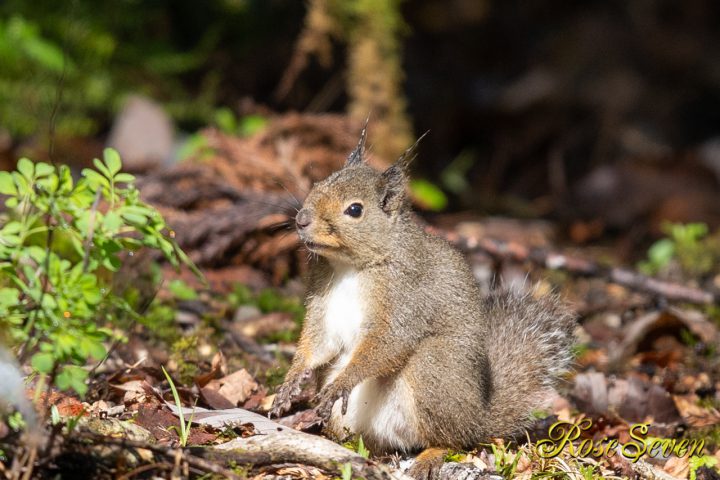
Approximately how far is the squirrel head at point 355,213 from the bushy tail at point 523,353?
2.41 ft

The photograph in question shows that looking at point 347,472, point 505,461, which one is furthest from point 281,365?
point 347,472

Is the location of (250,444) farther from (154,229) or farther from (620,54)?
(620,54)

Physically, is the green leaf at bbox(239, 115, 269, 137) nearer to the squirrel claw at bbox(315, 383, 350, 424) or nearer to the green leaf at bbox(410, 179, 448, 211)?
the green leaf at bbox(410, 179, 448, 211)

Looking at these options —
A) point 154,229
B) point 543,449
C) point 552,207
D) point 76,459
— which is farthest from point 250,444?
point 552,207

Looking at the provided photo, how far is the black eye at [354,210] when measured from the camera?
162 inches

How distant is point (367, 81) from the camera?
→ 8188 mm

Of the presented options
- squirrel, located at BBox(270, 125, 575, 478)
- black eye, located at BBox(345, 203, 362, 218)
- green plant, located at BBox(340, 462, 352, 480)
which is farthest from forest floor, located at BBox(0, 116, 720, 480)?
black eye, located at BBox(345, 203, 362, 218)

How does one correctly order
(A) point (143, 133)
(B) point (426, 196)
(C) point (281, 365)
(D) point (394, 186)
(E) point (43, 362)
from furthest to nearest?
(A) point (143, 133) < (B) point (426, 196) < (C) point (281, 365) < (D) point (394, 186) < (E) point (43, 362)

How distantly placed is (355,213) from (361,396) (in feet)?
2.62

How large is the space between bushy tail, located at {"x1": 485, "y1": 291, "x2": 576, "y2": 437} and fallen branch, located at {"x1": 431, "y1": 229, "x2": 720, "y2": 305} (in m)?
1.91

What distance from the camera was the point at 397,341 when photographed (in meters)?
3.97

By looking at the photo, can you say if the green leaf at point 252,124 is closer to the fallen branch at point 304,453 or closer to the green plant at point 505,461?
the green plant at point 505,461

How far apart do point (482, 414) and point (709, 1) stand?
9.06 meters

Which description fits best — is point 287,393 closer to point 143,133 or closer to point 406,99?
point 143,133
